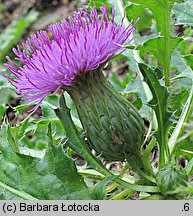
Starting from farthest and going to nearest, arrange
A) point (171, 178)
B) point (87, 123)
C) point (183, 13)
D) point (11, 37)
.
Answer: point (11, 37), point (183, 13), point (87, 123), point (171, 178)

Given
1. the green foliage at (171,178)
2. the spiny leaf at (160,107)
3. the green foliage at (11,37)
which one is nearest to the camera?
the green foliage at (171,178)

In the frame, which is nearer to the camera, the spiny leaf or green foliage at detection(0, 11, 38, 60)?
the spiny leaf

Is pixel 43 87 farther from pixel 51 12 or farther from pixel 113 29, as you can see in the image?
pixel 51 12

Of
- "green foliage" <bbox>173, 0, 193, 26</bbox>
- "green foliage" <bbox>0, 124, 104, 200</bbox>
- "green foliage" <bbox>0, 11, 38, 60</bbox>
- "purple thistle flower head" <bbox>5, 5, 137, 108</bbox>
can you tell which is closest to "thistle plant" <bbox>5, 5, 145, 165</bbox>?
"purple thistle flower head" <bbox>5, 5, 137, 108</bbox>

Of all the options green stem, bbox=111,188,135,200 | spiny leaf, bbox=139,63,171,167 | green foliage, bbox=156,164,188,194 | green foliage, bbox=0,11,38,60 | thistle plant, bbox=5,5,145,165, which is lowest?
green foliage, bbox=0,11,38,60

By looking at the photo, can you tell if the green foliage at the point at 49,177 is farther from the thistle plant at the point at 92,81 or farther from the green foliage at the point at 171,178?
the green foliage at the point at 171,178

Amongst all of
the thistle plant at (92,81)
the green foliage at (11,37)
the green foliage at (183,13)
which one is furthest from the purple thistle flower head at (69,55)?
the green foliage at (11,37)

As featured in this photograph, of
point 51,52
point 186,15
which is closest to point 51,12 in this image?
point 186,15

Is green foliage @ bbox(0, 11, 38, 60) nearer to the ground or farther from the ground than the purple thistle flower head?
nearer to the ground

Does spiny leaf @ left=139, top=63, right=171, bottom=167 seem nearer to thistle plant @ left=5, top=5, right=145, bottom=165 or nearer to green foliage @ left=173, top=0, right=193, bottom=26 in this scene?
thistle plant @ left=5, top=5, right=145, bottom=165

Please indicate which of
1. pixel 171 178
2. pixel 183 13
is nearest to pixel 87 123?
pixel 171 178

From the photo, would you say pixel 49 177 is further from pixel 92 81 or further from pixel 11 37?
pixel 11 37

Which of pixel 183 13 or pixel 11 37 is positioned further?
pixel 11 37
